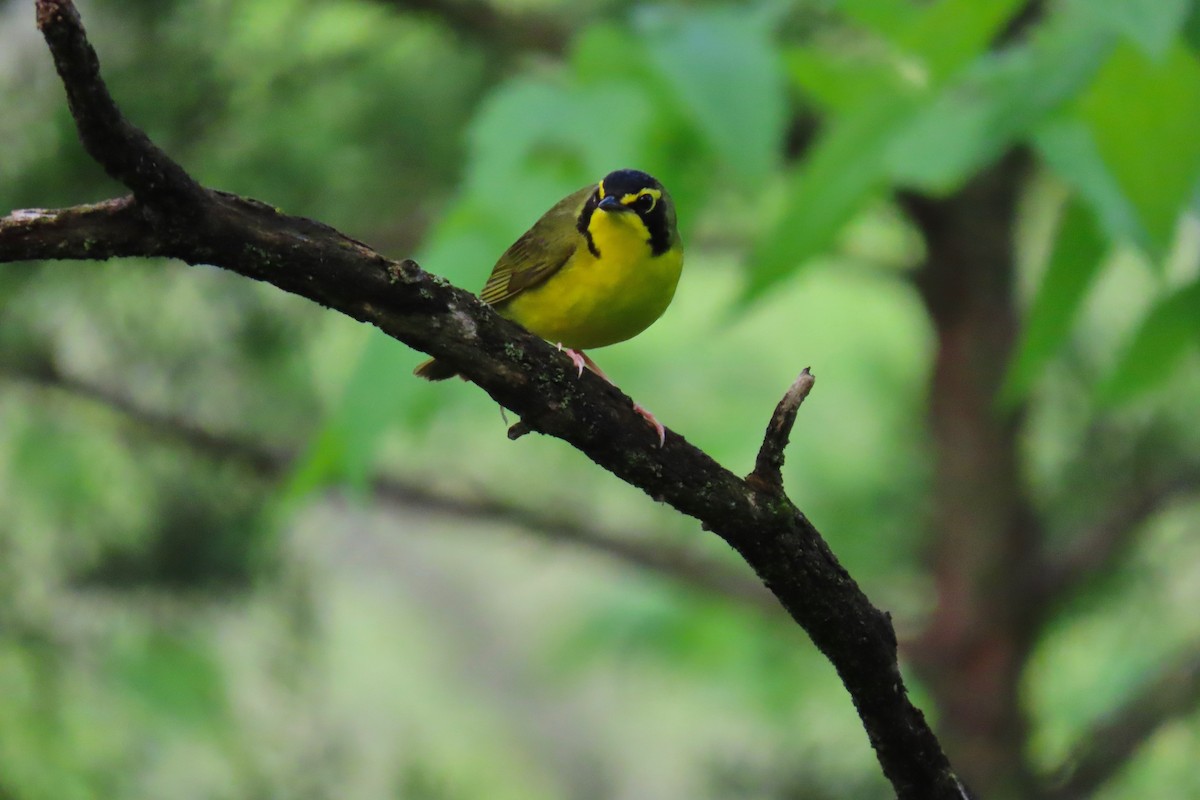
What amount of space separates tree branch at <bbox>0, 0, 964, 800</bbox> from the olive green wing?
103 cm

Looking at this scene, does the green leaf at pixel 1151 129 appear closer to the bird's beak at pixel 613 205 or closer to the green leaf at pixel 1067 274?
the green leaf at pixel 1067 274

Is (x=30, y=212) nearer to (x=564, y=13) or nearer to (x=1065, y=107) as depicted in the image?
(x=1065, y=107)

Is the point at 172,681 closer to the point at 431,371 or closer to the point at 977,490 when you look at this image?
the point at 431,371

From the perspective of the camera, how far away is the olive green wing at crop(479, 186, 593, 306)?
2881mm

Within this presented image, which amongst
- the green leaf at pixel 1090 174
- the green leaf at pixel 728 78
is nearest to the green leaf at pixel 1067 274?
the green leaf at pixel 1090 174

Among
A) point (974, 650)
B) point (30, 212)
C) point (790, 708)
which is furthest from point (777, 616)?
point (30, 212)

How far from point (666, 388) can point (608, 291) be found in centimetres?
439

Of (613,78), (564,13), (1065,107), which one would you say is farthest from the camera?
(564,13)

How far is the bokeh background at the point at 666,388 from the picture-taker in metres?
2.59

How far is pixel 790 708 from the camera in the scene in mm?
6832

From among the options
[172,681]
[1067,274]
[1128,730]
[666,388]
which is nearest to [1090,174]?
[1067,274]

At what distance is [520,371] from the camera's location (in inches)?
68.8

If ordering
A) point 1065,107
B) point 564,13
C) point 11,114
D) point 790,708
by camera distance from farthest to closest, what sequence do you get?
point 790,708 < point 564,13 < point 11,114 < point 1065,107

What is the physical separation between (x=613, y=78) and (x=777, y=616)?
9.97 ft
